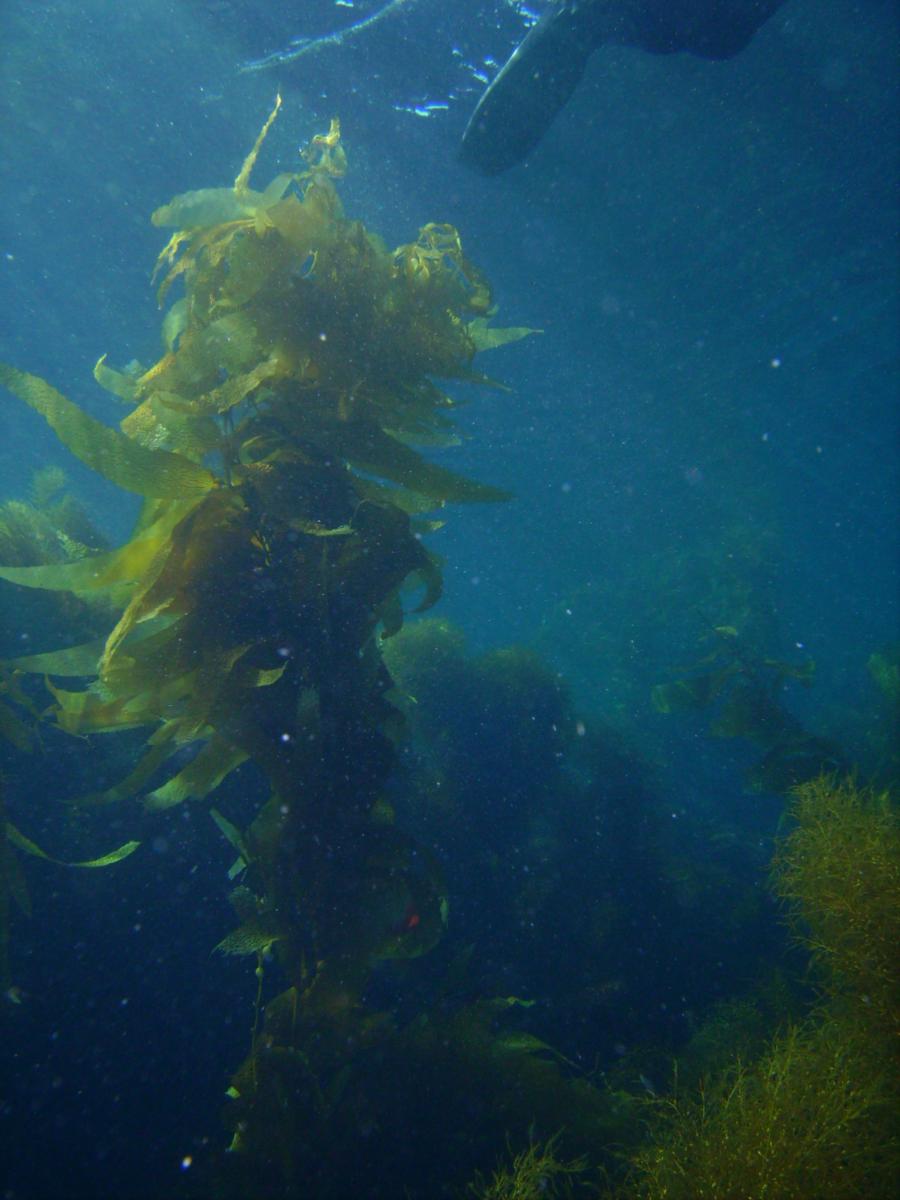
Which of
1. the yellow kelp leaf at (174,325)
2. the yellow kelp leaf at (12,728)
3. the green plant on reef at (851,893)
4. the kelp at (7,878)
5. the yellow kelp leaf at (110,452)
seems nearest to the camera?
the yellow kelp leaf at (110,452)

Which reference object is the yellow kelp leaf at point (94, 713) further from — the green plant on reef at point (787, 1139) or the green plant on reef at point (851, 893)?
the green plant on reef at point (851, 893)

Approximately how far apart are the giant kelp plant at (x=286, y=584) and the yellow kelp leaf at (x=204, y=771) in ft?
0.03

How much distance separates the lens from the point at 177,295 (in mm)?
12180

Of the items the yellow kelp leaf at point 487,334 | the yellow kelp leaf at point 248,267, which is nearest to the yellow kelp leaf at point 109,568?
the yellow kelp leaf at point 248,267

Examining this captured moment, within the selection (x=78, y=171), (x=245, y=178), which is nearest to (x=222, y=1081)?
(x=245, y=178)

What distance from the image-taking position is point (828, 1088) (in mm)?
2578

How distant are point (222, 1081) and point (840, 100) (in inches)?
624

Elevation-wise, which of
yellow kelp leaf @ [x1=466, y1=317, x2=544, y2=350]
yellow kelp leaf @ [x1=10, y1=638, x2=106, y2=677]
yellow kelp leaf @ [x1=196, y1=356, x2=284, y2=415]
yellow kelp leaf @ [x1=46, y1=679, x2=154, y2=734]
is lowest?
yellow kelp leaf @ [x1=46, y1=679, x2=154, y2=734]

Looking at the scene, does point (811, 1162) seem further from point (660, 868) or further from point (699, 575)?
point (699, 575)

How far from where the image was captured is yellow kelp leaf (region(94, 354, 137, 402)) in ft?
10.8

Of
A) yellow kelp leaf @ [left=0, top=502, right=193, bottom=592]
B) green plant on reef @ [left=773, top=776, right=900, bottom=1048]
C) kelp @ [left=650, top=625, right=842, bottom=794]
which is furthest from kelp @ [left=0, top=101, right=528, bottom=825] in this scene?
kelp @ [left=650, top=625, right=842, bottom=794]

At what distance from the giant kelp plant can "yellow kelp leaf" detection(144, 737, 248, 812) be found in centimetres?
1

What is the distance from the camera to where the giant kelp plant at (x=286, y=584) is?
246 centimetres

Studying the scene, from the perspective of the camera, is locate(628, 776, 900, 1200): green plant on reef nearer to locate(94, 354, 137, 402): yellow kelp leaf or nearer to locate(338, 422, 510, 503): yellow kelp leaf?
locate(338, 422, 510, 503): yellow kelp leaf
